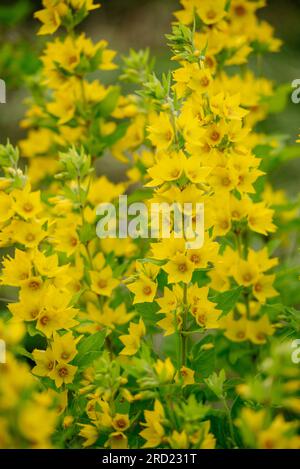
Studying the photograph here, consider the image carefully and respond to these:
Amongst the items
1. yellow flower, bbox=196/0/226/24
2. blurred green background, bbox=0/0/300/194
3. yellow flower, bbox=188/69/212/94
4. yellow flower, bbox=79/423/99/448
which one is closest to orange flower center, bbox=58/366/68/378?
yellow flower, bbox=79/423/99/448

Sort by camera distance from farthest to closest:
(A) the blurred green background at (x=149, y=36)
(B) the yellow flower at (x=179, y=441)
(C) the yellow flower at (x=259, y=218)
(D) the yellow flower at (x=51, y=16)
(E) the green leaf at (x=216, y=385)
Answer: (A) the blurred green background at (x=149, y=36), (D) the yellow flower at (x=51, y=16), (C) the yellow flower at (x=259, y=218), (E) the green leaf at (x=216, y=385), (B) the yellow flower at (x=179, y=441)

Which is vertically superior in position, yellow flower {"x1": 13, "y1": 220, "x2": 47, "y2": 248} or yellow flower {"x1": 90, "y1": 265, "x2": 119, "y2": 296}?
yellow flower {"x1": 13, "y1": 220, "x2": 47, "y2": 248}

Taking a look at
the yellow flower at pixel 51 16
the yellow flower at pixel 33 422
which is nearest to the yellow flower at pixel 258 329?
the yellow flower at pixel 33 422

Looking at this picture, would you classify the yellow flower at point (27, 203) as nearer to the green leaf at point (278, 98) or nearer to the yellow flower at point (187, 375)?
the yellow flower at point (187, 375)

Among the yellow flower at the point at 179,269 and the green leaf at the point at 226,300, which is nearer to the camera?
the yellow flower at the point at 179,269

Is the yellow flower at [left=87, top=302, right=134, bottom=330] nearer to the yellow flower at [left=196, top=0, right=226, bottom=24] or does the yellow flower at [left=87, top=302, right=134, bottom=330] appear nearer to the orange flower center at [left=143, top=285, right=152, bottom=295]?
the orange flower center at [left=143, top=285, right=152, bottom=295]
